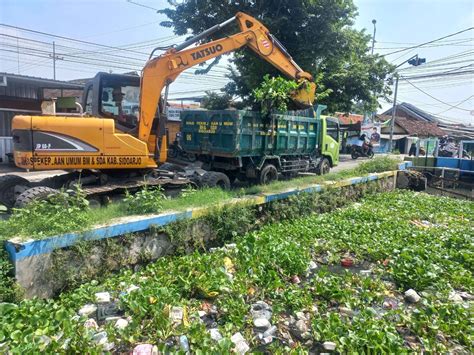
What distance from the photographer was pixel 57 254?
164 inches

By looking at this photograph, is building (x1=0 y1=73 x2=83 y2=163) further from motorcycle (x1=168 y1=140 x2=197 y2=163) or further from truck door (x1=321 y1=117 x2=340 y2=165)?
truck door (x1=321 y1=117 x2=340 y2=165)

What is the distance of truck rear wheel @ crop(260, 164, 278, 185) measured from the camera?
9.35 metres

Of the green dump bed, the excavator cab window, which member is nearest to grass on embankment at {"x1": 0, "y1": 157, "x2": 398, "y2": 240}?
the green dump bed

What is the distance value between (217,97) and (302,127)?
8.84 meters

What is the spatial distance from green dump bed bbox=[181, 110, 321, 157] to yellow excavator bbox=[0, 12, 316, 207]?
5.08ft

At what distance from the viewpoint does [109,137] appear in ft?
20.9

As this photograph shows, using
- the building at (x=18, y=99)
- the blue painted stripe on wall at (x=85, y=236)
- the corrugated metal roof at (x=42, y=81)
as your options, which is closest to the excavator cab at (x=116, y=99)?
the blue painted stripe on wall at (x=85, y=236)

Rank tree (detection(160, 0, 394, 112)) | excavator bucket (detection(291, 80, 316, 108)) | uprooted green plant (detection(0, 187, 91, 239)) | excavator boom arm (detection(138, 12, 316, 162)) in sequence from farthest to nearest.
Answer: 1. tree (detection(160, 0, 394, 112))
2. excavator bucket (detection(291, 80, 316, 108))
3. excavator boom arm (detection(138, 12, 316, 162))
4. uprooted green plant (detection(0, 187, 91, 239))

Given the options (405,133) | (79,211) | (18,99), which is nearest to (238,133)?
(79,211)

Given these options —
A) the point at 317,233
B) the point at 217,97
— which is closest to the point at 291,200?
the point at 317,233

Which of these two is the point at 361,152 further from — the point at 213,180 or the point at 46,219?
the point at 46,219

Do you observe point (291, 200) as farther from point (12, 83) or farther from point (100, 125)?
point (12, 83)

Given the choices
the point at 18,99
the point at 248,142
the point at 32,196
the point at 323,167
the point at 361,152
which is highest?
the point at 18,99

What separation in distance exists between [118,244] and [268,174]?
5.44 m
